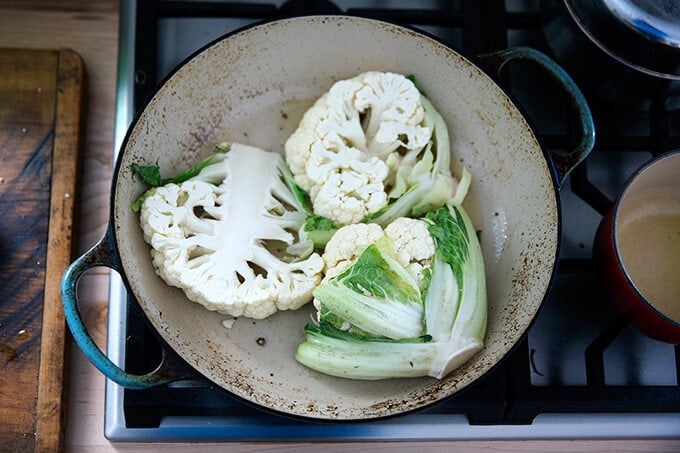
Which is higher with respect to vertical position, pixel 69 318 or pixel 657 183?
pixel 657 183

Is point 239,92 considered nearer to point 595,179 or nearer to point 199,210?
point 199,210

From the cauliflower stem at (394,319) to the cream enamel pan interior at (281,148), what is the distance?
43 millimetres

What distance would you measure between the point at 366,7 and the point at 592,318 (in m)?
0.66

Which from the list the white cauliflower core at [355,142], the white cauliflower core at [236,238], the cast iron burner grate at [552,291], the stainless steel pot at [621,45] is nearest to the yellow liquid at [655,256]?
the cast iron burner grate at [552,291]

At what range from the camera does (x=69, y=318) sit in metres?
0.93

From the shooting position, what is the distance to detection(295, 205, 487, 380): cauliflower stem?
101 centimetres

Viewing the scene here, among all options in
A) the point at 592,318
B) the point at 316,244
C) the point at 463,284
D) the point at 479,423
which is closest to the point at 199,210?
the point at 316,244

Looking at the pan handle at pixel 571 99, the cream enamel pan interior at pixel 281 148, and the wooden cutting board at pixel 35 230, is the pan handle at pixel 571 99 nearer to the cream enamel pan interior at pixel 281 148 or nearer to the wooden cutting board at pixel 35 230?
the cream enamel pan interior at pixel 281 148

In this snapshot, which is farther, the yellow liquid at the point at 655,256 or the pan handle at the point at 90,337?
the yellow liquid at the point at 655,256

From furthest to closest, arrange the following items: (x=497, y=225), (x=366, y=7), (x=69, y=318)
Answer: (x=366, y=7)
(x=497, y=225)
(x=69, y=318)

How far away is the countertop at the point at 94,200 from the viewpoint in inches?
44.3

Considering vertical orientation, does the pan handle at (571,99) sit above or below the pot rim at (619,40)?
below

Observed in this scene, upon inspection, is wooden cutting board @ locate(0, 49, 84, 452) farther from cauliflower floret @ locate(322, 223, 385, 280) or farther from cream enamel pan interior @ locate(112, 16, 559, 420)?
cauliflower floret @ locate(322, 223, 385, 280)

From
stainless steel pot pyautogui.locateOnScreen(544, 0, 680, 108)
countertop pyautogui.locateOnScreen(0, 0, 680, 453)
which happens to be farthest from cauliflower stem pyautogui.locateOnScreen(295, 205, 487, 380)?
stainless steel pot pyautogui.locateOnScreen(544, 0, 680, 108)
